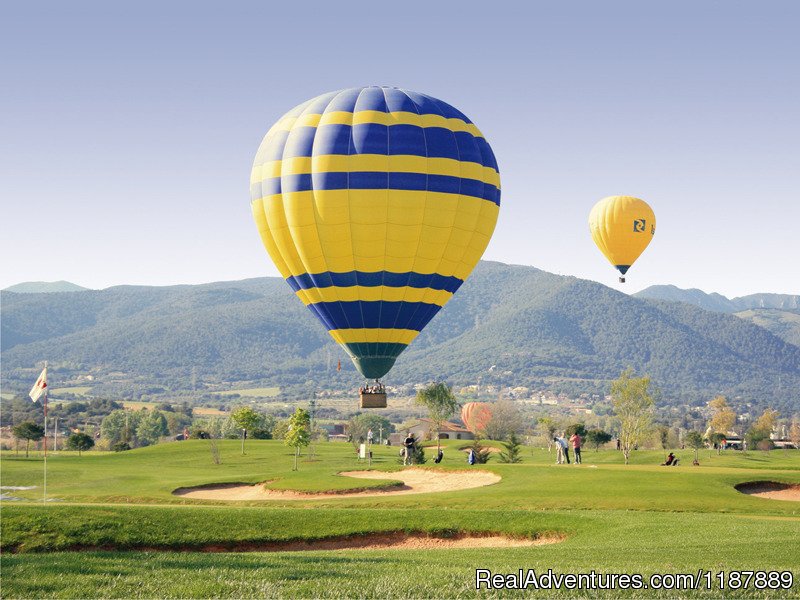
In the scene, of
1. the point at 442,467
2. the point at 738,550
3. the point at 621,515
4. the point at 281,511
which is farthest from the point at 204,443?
the point at 738,550

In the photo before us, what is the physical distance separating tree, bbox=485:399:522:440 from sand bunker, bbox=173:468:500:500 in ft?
328

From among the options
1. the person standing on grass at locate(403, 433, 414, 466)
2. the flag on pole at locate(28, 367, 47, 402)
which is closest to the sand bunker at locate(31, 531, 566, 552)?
the flag on pole at locate(28, 367, 47, 402)

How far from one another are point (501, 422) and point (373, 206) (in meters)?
130

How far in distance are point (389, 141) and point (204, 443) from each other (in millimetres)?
54709

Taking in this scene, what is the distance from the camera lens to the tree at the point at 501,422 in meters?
163

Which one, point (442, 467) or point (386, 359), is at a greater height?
point (386, 359)

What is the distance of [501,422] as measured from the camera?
174375 millimetres

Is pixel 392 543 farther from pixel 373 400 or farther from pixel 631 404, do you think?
pixel 631 404

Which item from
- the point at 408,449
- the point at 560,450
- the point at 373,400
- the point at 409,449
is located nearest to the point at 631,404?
the point at 409,449

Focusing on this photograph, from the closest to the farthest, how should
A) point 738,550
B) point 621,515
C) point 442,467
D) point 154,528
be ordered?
point 738,550 < point 154,528 < point 621,515 < point 442,467

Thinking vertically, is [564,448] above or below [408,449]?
above

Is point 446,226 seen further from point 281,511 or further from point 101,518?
point 101,518

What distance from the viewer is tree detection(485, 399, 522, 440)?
163 metres

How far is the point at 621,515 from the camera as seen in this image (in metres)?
38.6
